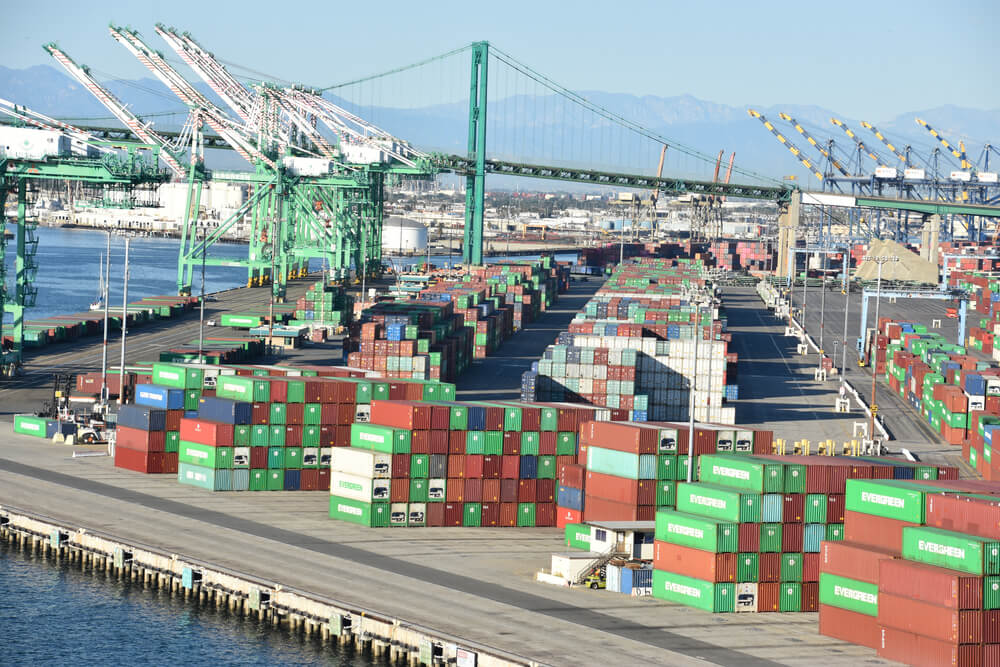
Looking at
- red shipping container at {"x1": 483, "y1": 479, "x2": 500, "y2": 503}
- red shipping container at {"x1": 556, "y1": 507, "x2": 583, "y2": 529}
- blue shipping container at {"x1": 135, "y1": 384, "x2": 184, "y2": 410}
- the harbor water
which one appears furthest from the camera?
blue shipping container at {"x1": 135, "y1": 384, "x2": 184, "y2": 410}

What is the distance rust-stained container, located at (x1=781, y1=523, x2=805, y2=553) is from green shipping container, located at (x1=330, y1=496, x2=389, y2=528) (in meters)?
15.2

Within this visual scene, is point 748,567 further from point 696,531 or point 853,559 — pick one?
point 853,559

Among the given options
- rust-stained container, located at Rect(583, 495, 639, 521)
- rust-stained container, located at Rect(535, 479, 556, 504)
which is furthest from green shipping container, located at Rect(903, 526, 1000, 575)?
rust-stained container, located at Rect(535, 479, 556, 504)

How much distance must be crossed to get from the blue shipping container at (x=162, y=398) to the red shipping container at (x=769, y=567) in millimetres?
27650

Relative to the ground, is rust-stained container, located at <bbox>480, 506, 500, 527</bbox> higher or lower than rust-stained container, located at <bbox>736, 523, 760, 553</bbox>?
lower

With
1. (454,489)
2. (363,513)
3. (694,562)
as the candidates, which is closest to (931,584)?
(694,562)

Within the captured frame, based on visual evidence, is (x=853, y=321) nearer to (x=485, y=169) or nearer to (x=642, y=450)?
(x=485, y=169)

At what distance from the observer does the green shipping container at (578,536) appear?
4656 centimetres

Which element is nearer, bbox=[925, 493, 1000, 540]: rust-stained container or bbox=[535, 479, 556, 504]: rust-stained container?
bbox=[925, 493, 1000, 540]: rust-stained container

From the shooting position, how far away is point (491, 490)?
5206 centimetres

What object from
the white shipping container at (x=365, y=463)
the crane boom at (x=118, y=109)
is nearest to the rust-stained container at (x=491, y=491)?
the white shipping container at (x=365, y=463)

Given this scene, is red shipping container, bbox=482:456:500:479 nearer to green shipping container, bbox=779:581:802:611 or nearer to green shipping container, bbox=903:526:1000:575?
green shipping container, bbox=779:581:802:611

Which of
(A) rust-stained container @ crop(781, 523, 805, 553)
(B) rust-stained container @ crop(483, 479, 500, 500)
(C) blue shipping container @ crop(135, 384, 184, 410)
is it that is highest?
(C) blue shipping container @ crop(135, 384, 184, 410)

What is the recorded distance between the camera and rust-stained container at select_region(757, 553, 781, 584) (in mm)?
41250
